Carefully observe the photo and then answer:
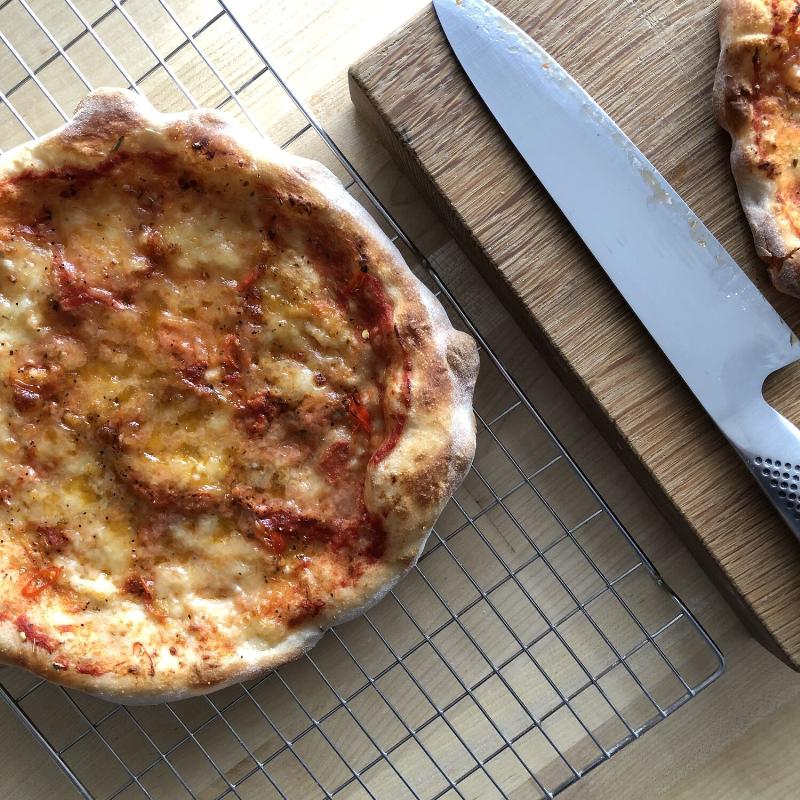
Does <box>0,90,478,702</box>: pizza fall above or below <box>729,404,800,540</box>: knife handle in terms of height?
above

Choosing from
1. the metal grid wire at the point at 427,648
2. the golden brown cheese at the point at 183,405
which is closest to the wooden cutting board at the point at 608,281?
the metal grid wire at the point at 427,648

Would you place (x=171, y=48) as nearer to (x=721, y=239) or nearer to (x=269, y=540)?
(x=269, y=540)

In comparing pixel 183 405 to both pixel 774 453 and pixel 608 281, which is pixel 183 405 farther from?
pixel 774 453

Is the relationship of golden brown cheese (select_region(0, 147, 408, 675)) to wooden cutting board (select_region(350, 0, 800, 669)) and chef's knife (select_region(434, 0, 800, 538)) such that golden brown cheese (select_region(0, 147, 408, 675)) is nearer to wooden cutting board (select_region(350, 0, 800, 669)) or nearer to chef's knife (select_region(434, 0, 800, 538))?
wooden cutting board (select_region(350, 0, 800, 669))

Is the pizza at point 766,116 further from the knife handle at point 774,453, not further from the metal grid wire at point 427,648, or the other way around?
the metal grid wire at point 427,648

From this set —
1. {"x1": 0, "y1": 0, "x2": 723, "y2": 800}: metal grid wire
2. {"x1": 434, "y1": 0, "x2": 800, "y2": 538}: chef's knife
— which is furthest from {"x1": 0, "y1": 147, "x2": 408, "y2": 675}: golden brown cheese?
{"x1": 434, "y1": 0, "x2": 800, "y2": 538}: chef's knife

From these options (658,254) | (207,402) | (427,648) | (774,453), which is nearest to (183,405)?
(207,402)

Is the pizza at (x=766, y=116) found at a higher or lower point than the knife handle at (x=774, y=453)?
higher
